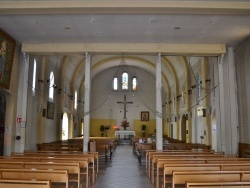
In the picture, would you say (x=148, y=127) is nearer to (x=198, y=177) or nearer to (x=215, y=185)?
(x=198, y=177)

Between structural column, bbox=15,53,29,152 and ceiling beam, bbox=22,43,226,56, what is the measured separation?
57 cm

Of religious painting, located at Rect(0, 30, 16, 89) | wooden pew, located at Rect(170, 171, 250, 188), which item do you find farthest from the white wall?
wooden pew, located at Rect(170, 171, 250, 188)

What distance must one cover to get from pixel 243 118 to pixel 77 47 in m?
7.13

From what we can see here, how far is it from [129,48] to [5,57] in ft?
15.3

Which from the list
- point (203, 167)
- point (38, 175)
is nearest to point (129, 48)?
point (203, 167)

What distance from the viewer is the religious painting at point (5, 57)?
959cm

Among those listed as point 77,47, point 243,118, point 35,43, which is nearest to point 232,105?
point 243,118

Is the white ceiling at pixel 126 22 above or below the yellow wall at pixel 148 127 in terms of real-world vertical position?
above

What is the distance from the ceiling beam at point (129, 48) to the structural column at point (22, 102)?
1.86 ft

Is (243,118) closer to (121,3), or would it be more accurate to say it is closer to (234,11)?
(234,11)

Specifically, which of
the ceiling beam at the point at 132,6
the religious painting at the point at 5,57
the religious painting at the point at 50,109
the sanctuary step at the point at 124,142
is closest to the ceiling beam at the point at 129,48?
the religious painting at the point at 5,57

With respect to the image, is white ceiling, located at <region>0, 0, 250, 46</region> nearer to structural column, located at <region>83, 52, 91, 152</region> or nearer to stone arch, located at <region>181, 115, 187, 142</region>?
structural column, located at <region>83, 52, 91, 152</region>

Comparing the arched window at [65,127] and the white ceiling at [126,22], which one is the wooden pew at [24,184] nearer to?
the white ceiling at [126,22]

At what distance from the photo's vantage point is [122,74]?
27797 mm
